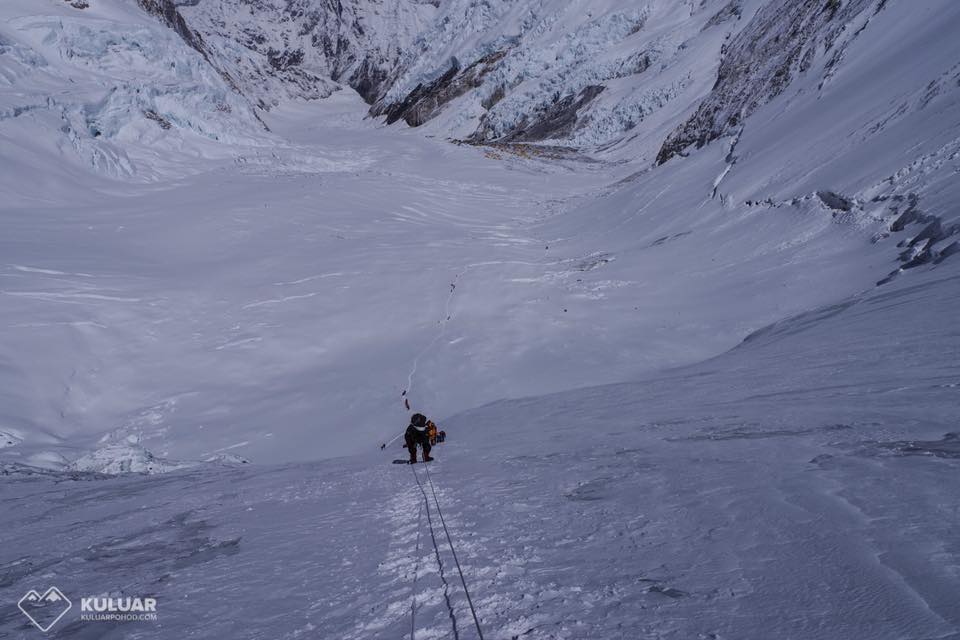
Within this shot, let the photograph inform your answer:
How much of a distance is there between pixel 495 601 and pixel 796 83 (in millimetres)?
19617

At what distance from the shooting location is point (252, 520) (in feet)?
14.3

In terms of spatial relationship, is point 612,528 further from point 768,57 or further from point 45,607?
point 768,57

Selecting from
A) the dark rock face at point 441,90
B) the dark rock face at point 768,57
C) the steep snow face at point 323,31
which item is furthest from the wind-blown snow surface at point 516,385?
the steep snow face at point 323,31

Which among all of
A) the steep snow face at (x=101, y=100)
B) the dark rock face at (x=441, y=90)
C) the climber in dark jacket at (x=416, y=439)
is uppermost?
the dark rock face at (x=441, y=90)

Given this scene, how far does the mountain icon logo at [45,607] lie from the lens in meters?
2.86

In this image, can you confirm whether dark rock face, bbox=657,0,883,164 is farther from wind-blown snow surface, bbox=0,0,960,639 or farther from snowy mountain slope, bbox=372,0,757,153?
snowy mountain slope, bbox=372,0,757,153

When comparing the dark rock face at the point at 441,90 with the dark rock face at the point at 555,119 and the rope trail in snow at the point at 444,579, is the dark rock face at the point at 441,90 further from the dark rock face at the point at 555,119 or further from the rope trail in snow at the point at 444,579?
the rope trail in snow at the point at 444,579

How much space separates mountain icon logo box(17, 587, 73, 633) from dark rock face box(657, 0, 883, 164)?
62.3ft

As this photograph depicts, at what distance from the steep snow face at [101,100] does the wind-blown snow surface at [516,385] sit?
0.27 m

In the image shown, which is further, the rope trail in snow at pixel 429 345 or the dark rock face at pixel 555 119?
the dark rock face at pixel 555 119

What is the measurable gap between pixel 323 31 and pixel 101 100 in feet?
483

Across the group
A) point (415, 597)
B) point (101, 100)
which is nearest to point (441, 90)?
point (101, 100)

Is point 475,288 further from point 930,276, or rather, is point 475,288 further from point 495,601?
point 495,601

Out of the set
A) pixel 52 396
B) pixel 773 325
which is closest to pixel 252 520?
pixel 52 396
